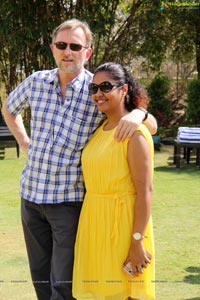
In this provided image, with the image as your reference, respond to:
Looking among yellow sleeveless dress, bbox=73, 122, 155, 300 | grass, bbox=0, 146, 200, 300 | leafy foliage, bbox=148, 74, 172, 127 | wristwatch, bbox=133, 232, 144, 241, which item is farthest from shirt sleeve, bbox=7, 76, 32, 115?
leafy foliage, bbox=148, 74, 172, 127

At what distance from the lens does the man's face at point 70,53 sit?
10.5 ft

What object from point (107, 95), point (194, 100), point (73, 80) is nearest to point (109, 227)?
point (107, 95)

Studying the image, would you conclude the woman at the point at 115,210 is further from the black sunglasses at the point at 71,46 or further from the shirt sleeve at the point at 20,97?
the shirt sleeve at the point at 20,97

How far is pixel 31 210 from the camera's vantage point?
3.31 meters

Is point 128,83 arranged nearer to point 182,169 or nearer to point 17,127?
point 17,127

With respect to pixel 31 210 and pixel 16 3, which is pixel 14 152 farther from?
pixel 31 210

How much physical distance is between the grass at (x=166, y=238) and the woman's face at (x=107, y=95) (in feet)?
5.69

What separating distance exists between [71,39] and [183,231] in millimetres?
3455

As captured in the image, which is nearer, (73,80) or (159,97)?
(73,80)

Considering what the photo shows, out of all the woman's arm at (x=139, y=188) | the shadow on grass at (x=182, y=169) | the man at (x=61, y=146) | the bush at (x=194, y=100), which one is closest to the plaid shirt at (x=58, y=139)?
the man at (x=61, y=146)

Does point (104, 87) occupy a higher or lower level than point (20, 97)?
higher

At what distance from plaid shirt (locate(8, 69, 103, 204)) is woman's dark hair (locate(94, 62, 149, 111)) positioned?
0.18m

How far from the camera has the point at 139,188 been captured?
2.97 meters

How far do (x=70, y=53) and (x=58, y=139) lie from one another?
1.41 feet
